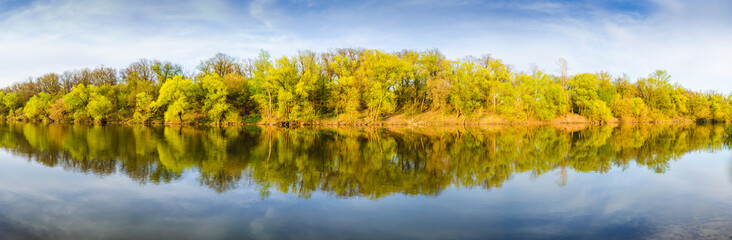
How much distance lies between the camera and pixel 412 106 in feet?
212

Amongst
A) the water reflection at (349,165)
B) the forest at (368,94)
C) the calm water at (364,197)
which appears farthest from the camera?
the forest at (368,94)

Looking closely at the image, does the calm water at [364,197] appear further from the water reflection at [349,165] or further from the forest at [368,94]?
the forest at [368,94]

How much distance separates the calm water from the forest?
132ft

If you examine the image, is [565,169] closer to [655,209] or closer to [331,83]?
[655,209]

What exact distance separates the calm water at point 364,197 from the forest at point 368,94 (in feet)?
132

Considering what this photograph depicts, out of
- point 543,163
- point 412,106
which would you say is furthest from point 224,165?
point 412,106

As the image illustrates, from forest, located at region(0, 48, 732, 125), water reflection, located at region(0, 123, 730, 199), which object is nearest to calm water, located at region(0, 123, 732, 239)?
water reflection, located at region(0, 123, 730, 199)

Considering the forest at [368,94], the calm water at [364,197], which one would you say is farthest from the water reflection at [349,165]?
the forest at [368,94]

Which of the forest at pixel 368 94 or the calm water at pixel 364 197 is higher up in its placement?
the forest at pixel 368 94

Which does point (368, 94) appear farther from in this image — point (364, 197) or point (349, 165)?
point (364, 197)

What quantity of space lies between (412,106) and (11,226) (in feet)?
193

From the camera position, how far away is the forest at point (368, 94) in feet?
191

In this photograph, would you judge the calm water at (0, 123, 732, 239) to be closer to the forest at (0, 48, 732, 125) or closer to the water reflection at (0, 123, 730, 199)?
the water reflection at (0, 123, 730, 199)

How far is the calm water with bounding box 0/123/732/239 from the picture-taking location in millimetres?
7836
